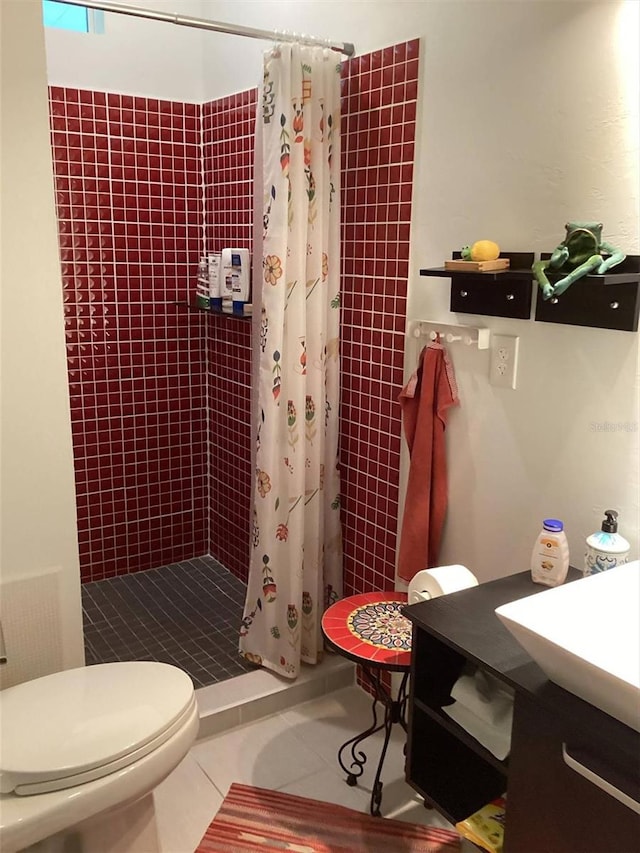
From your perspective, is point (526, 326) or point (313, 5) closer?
point (526, 326)

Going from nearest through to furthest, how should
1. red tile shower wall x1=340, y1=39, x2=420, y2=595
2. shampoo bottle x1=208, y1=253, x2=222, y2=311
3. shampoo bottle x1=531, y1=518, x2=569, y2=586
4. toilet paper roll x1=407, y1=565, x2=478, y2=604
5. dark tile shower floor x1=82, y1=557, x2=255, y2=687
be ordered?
1. shampoo bottle x1=531, y1=518, x2=569, y2=586
2. toilet paper roll x1=407, y1=565, x2=478, y2=604
3. red tile shower wall x1=340, y1=39, x2=420, y2=595
4. dark tile shower floor x1=82, y1=557, x2=255, y2=687
5. shampoo bottle x1=208, y1=253, x2=222, y2=311

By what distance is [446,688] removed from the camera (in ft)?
5.23

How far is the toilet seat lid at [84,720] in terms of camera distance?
1.55 meters

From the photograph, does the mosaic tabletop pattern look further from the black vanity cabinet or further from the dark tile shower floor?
the dark tile shower floor

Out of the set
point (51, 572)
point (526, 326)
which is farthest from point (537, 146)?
point (51, 572)

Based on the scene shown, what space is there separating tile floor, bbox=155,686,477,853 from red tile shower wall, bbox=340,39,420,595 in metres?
0.46

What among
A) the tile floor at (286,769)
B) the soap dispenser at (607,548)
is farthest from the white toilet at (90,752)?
the soap dispenser at (607,548)

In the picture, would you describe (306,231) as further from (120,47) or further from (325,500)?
(120,47)

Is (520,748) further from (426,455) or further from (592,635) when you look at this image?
(426,455)

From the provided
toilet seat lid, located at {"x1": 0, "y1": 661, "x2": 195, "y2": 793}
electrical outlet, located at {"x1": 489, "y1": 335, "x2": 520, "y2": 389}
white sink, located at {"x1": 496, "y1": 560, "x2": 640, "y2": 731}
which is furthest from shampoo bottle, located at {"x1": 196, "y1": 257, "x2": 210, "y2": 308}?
white sink, located at {"x1": 496, "y1": 560, "x2": 640, "y2": 731}

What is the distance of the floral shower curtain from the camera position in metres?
2.18

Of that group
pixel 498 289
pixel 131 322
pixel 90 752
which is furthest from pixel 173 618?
pixel 498 289

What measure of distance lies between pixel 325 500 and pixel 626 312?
131 cm

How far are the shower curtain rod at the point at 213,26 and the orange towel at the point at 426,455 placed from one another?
99 cm
